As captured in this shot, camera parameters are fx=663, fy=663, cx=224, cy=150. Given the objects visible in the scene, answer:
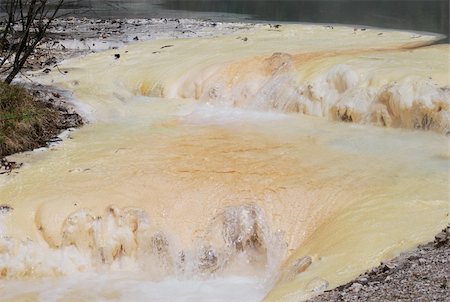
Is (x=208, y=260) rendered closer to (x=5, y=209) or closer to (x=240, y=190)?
(x=240, y=190)

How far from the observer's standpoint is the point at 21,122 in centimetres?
1034

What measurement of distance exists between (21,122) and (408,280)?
690 centimetres

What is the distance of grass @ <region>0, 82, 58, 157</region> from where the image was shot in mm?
9891

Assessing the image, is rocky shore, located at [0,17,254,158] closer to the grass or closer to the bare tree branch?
the grass

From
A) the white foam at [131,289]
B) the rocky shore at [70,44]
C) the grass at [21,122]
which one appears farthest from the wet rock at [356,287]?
the grass at [21,122]

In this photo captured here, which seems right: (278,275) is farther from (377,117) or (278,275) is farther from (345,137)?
(377,117)

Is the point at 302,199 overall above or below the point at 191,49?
below

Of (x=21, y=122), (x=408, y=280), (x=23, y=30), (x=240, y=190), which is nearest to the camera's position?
(x=408, y=280)

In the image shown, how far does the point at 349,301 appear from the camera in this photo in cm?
541

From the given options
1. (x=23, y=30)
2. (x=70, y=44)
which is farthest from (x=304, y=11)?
(x=23, y=30)

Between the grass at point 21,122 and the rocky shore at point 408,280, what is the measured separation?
5823mm

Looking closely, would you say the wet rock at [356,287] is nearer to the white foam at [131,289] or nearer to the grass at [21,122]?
the white foam at [131,289]

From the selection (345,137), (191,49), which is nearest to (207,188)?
(345,137)

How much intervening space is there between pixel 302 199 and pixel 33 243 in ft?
10.9
